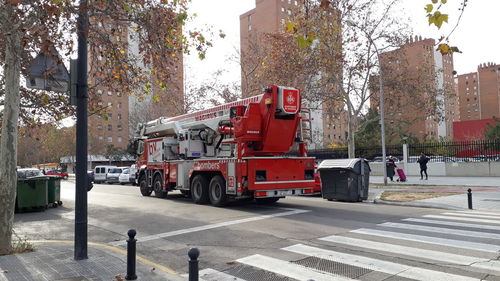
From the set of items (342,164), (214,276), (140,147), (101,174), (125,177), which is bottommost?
(214,276)

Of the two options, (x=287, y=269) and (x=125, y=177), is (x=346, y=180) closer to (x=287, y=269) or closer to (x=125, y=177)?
(x=287, y=269)

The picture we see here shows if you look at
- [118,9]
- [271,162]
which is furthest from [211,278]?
[271,162]

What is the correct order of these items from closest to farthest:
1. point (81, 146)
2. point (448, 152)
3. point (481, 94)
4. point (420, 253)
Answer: point (81, 146) → point (420, 253) → point (448, 152) → point (481, 94)

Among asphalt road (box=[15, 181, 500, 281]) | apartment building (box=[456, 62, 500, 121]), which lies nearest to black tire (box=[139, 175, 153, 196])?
asphalt road (box=[15, 181, 500, 281])

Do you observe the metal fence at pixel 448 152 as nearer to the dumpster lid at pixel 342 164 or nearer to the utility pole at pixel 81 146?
the dumpster lid at pixel 342 164

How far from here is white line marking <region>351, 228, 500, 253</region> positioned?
6742 mm

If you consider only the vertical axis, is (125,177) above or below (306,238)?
above

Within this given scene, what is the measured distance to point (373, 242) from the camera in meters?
7.32

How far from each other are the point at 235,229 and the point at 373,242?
10.2 ft

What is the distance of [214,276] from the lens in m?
5.59

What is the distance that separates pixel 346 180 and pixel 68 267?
10781mm

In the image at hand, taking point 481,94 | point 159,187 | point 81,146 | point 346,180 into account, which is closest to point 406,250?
point 81,146

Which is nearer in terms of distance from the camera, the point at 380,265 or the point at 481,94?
the point at 380,265

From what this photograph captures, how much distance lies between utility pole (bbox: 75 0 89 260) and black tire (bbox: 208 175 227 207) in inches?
271
